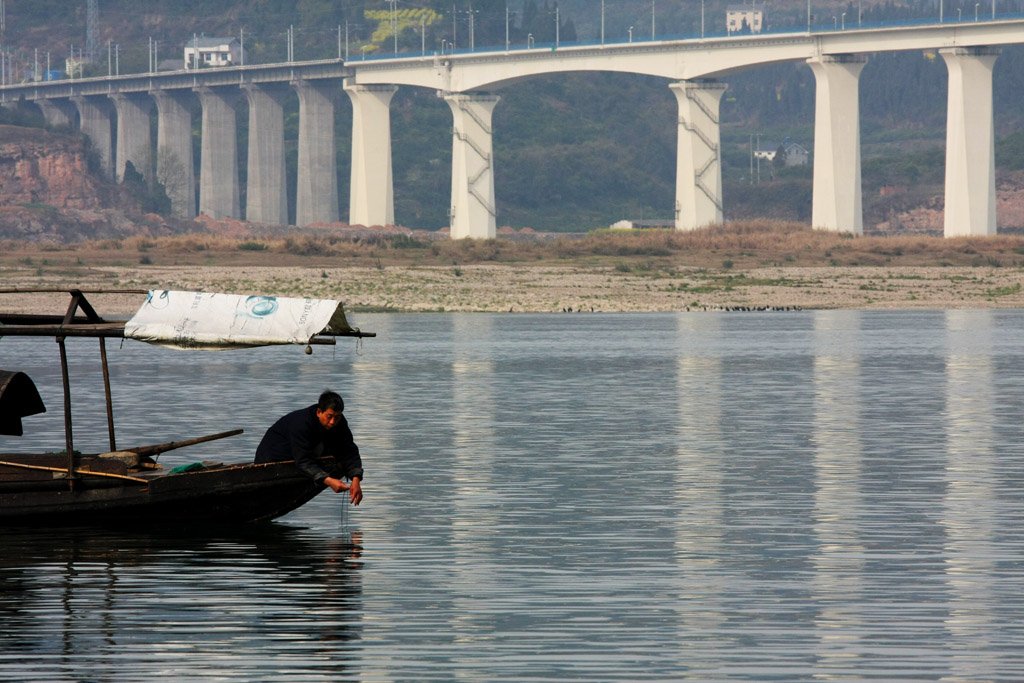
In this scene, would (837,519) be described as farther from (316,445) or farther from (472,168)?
(472,168)

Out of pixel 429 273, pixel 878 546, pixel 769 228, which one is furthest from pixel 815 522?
pixel 769 228

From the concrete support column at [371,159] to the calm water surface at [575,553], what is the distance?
410ft

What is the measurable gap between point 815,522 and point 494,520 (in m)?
4.64

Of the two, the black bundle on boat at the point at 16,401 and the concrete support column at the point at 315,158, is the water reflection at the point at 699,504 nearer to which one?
the black bundle on boat at the point at 16,401

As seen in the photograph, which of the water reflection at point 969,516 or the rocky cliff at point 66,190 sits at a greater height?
the rocky cliff at point 66,190

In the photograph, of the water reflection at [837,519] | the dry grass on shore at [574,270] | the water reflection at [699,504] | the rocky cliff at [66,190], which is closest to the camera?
the water reflection at [837,519]

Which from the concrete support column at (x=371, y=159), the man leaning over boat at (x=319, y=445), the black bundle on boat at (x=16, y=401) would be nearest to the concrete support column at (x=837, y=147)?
the concrete support column at (x=371, y=159)

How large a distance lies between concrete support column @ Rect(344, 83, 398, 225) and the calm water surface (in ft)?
410

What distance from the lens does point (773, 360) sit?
64.6 m

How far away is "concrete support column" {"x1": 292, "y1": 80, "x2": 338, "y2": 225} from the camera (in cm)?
19125

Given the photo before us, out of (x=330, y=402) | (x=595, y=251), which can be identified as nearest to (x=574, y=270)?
(x=595, y=251)

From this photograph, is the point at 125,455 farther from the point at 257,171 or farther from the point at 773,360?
the point at 257,171

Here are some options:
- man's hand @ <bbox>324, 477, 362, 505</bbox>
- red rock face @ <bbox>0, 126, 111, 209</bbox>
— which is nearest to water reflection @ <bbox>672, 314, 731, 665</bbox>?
man's hand @ <bbox>324, 477, 362, 505</bbox>

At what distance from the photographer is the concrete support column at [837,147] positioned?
13438 cm
